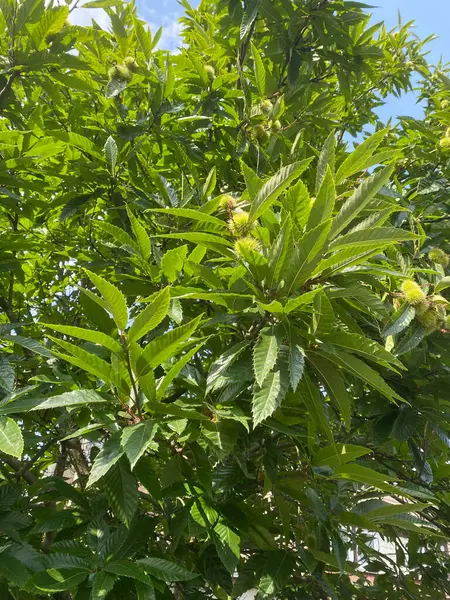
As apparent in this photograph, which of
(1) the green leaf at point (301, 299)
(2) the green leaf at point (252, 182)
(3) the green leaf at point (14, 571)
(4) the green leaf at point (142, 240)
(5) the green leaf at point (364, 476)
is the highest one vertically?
(2) the green leaf at point (252, 182)

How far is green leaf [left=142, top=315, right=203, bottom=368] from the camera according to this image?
0.90 m

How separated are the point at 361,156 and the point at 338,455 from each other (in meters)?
0.66

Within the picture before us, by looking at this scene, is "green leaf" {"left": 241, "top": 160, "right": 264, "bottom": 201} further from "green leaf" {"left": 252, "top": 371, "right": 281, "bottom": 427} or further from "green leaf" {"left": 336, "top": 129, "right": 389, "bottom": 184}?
"green leaf" {"left": 252, "top": 371, "right": 281, "bottom": 427}

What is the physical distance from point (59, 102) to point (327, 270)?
3.98 ft

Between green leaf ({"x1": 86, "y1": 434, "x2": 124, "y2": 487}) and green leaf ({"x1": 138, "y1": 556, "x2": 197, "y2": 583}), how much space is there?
0.26 m

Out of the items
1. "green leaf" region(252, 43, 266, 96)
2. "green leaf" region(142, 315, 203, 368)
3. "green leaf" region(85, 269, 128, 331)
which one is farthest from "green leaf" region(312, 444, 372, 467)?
"green leaf" region(252, 43, 266, 96)

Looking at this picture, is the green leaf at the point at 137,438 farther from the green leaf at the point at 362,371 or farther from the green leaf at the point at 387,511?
the green leaf at the point at 387,511

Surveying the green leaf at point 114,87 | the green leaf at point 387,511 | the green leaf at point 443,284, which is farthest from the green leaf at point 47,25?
the green leaf at point 387,511

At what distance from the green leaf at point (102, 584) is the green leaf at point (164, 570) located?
74mm

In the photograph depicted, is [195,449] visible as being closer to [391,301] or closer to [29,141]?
[391,301]

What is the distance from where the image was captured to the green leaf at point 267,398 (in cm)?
85

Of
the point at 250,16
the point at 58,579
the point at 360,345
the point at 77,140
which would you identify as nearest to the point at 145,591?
the point at 58,579

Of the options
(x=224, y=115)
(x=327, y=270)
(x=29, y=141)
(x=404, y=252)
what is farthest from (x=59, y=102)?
(x=404, y=252)

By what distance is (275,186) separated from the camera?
965mm
